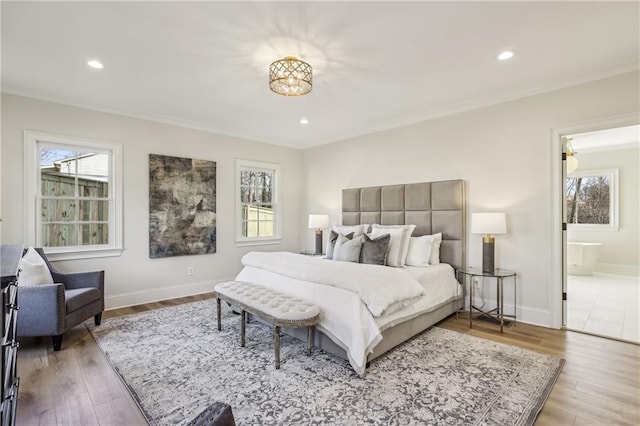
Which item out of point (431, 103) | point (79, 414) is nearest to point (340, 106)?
point (431, 103)

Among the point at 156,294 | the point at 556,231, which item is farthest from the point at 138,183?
the point at 556,231

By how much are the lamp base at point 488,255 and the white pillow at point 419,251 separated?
595 millimetres

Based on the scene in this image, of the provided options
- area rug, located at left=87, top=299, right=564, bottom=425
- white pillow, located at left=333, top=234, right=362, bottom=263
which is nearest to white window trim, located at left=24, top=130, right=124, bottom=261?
area rug, located at left=87, top=299, right=564, bottom=425

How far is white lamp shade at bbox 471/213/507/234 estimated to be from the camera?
Result: 11.1 ft

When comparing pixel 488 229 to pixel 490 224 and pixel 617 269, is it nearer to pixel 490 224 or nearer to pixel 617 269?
pixel 490 224

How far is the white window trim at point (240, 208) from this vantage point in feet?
17.5

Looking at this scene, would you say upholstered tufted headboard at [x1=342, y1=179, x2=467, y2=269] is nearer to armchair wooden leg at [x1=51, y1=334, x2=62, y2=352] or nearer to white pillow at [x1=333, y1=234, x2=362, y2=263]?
white pillow at [x1=333, y1=234, x2=362, y2=263]

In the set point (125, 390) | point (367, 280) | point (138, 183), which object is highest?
point (138, 183)

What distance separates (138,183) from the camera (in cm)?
429

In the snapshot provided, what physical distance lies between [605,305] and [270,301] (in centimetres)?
452

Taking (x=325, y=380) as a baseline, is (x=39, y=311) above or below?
above

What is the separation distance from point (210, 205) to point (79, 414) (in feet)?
10.9

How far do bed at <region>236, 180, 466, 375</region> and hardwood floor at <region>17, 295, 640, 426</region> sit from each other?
0.69 meters

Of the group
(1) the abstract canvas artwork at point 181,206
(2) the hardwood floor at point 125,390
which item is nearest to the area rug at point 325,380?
(2) the hardwood floor at point 125,390
